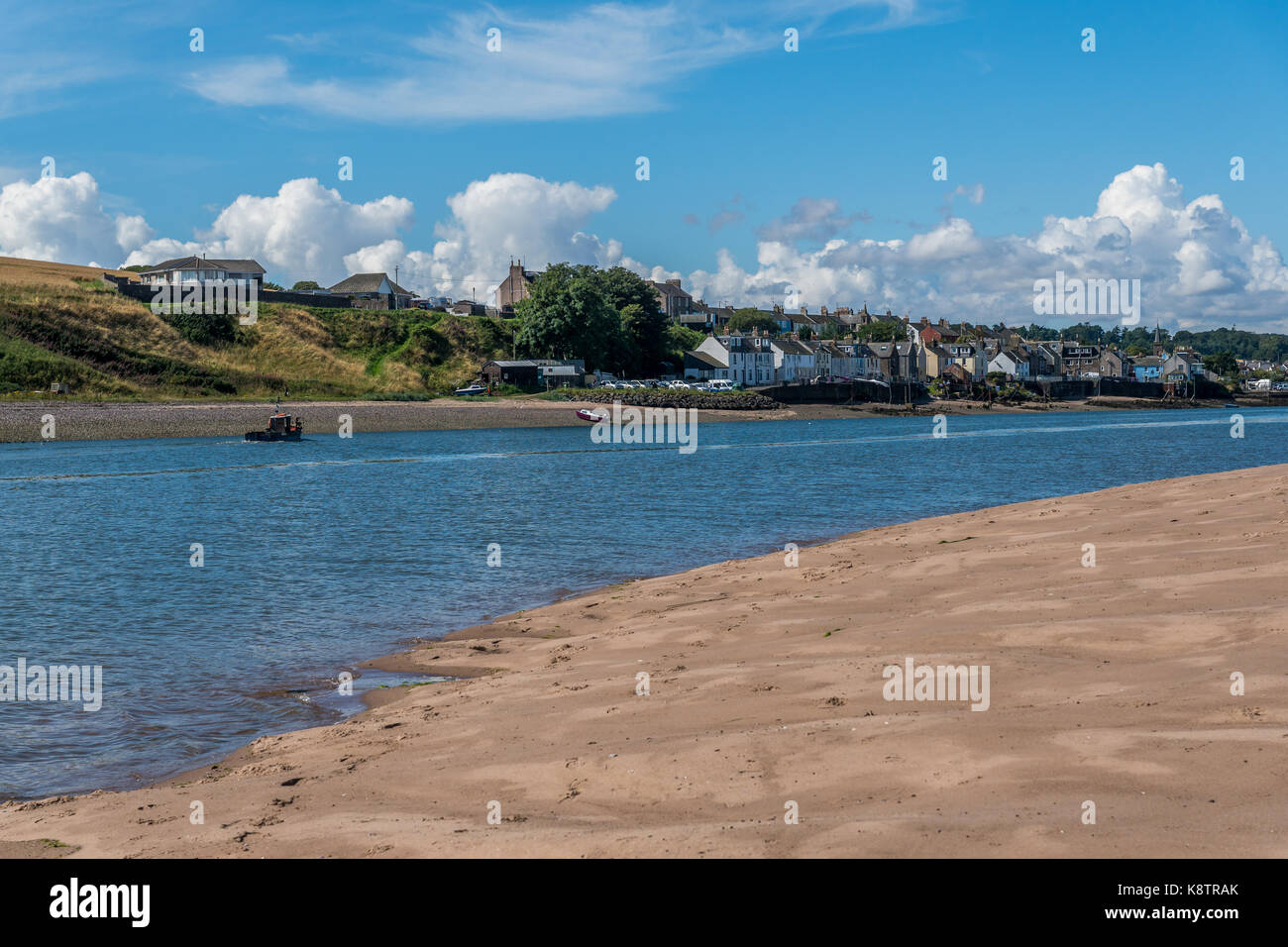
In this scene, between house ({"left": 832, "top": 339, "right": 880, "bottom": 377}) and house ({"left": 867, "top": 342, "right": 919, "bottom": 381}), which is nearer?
house ({"left": 832, "top": 339, "right": 880, "bottom": 377})

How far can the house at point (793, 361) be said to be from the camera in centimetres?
16925

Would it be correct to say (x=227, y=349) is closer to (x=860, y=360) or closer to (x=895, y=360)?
(x=860, y=360)

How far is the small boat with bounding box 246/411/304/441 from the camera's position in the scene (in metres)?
81.5

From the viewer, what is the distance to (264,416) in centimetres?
9669

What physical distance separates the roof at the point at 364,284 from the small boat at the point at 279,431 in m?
85.2

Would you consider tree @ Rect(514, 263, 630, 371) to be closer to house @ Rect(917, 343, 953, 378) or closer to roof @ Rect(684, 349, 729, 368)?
roof @ Rect(684, 349, 729, 368)

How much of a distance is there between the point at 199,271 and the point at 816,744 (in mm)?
156831

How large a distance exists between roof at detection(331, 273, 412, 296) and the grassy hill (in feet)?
48.2

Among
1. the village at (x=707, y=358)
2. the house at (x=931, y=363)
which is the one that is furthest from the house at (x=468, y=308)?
the house at (x=931, y=363)

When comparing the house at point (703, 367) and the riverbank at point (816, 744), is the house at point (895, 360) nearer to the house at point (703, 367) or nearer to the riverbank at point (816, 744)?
the house at point (703, 367)

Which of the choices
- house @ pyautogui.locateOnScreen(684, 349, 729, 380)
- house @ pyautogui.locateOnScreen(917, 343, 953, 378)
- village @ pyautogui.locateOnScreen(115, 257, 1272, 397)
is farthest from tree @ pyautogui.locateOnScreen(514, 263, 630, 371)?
house @ pyautogui.locateOnScreen(917, 343, 953, 378)

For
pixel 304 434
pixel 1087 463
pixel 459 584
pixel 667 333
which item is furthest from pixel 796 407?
pixel 459 584

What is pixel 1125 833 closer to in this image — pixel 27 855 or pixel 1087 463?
pixel 27 855

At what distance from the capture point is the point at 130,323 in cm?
12450
